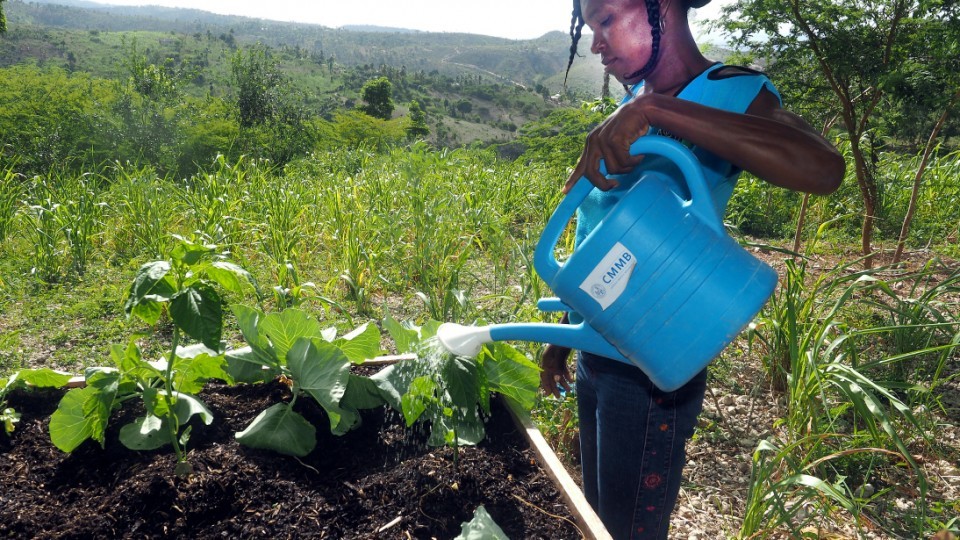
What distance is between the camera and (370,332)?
1659 millimetres

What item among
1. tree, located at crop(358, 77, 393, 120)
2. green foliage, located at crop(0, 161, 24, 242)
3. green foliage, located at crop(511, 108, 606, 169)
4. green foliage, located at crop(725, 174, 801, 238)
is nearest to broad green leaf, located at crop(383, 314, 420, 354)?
green foliage, located at crop(0, 161, 24, 242)

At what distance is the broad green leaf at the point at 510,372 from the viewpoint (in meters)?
1.61

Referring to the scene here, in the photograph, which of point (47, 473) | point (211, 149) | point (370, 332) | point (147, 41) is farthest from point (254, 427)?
point (147, 41)

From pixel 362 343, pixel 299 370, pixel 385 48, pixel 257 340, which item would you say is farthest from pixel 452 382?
pixel 385 48

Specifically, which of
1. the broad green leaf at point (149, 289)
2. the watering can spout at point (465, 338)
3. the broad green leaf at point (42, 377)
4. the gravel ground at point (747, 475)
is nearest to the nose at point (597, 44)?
the watering can spout at point (465, 338)

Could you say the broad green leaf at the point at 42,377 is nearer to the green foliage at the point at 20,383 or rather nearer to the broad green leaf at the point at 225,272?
the green foliage at the point at 20,383

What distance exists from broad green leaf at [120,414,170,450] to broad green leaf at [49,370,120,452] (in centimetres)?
6

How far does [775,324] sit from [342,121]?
20375 mm

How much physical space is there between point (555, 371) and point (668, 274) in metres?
0.77

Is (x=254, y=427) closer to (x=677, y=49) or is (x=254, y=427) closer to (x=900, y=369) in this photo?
(x=677, y=49)

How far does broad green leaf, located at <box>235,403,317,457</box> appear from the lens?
4.99 feet

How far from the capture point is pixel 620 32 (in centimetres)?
103

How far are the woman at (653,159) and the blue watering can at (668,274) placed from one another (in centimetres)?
5

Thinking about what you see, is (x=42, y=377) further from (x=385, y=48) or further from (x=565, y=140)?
(x=385, y=48)
